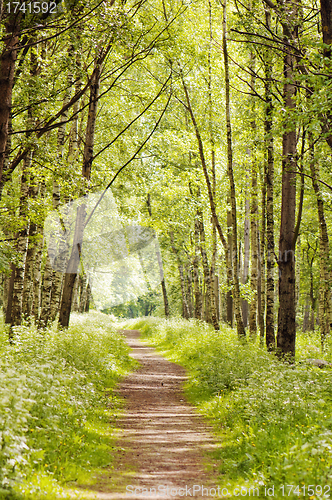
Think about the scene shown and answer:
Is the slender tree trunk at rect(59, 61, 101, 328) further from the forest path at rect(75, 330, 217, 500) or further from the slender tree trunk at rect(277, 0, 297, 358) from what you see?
the slender tree trunk at rect(277, 0, 297, 358)

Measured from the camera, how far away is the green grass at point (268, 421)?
434 centimetres

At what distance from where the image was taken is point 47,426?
529cm

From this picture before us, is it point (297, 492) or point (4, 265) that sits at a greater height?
point (4, 265)

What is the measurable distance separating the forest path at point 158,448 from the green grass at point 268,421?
33cm

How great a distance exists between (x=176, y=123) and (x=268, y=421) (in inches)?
737

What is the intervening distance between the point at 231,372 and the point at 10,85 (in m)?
8.15

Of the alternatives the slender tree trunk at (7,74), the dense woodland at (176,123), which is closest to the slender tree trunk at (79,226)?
the dense woodland at (176,123)

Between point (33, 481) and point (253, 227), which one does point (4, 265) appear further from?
point (253, 227)

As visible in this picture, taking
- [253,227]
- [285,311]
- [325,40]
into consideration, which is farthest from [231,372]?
[325,40]

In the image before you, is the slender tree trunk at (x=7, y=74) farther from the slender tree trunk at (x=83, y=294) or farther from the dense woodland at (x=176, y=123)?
the slender tree trunk at (x=83, y=294)

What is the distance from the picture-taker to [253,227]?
578 inches

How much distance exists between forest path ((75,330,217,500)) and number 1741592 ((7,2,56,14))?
327 inches

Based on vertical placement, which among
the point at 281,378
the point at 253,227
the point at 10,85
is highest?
the point at 10,85

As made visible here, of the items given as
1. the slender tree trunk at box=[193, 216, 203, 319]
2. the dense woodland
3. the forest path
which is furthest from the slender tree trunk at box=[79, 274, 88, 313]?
the forest path
